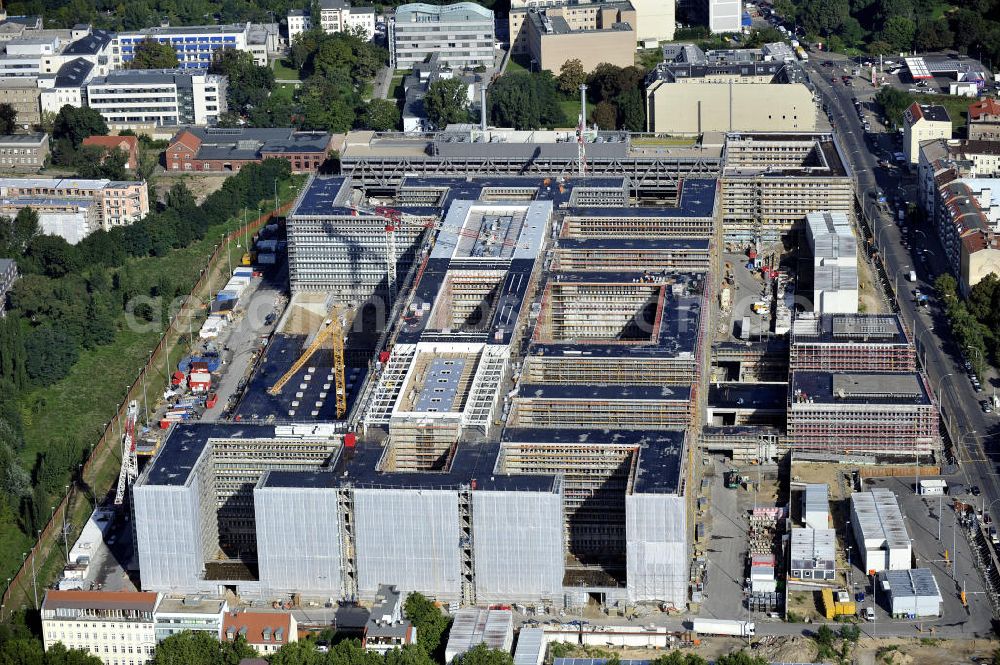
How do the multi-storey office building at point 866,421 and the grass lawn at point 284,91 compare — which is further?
the grass lawn at point 284,91

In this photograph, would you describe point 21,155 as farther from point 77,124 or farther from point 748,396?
point 748,396

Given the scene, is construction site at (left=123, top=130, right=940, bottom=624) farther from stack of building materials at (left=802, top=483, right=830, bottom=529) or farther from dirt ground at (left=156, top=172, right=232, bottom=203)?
dirt ground at (left=156, top=172, right=232, bottom=203)

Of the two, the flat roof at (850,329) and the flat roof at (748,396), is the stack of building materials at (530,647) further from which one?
the flat roof at (850,329)

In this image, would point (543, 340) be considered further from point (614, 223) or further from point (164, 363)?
point (164, 363)

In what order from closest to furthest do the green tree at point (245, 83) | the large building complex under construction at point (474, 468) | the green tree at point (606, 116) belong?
the large building complex under construction at point (474, 468) < the green tree at point (606, 116) < the green tree at point (245, 83)

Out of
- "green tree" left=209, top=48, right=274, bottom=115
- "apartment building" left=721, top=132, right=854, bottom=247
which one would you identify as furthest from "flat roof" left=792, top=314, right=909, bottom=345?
"green tree" left=209, top=48, right=274, bottom=115

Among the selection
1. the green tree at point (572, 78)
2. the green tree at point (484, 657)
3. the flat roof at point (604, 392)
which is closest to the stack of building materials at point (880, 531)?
the flat roof at point (604, 392)
